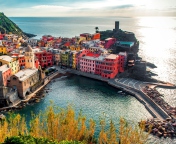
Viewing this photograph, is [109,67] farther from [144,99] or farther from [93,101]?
[144,99]

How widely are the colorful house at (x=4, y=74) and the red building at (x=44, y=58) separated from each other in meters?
17.6

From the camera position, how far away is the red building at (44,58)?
69.6 metres

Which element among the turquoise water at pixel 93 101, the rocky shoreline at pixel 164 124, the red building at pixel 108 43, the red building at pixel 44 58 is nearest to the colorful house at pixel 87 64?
the turquoise water at pixel 93 101

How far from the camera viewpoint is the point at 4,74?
162 feet

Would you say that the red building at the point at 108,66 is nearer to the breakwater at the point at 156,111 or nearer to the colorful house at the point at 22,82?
the breakwater at the point at 156,111

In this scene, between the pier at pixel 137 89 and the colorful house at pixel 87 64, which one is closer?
the pier at pixel 137 89

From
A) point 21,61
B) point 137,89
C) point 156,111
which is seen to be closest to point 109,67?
point 137,89

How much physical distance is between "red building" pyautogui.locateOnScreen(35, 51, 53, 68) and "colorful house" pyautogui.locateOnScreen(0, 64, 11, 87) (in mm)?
17557

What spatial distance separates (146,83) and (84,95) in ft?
56.6

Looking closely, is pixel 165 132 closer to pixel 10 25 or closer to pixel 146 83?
pixel 146 83

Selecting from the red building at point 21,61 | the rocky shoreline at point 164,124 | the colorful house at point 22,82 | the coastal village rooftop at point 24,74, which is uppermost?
the red building at point 21,61

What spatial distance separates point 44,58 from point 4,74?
22428mm

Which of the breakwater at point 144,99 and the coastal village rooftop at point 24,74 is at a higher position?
the coastal village rooftop at point 24,74

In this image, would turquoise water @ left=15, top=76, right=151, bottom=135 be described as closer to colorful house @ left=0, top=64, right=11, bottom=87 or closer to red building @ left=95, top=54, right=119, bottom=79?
red building @ left=95, top=54, right=119, bottom=79
